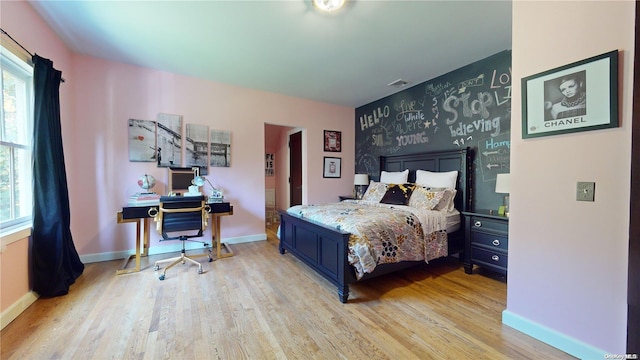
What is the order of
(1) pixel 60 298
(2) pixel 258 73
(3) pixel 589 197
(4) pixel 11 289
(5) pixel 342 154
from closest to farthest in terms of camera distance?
(3) pixel 589 197 → (4) pixel 11 289 → (1) pixel 60 298 → (2) pixel 258 73 → (5) pixel 342 154

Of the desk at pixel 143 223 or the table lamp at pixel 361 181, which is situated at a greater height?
the table lamp at pixel 361 181

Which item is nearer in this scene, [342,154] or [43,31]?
[43,31]

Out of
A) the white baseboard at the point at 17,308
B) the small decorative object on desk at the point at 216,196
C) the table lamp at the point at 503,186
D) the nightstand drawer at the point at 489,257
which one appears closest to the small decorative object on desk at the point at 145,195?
the small decorative object on desk at the point at 216,196

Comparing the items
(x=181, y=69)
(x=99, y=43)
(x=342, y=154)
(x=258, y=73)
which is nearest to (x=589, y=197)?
(x=258, y=73)

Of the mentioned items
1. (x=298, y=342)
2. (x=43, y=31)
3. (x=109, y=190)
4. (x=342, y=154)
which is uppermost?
(x=43, y=31)

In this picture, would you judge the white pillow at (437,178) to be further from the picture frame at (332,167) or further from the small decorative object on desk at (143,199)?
the small decorative object on desk at (143,199)

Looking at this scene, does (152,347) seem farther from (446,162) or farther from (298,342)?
(446,162)

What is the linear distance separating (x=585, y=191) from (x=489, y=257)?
1403mm

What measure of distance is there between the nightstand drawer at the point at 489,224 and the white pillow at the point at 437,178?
2.05 ft

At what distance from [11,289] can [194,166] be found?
6.93 feet

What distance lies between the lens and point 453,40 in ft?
8.62

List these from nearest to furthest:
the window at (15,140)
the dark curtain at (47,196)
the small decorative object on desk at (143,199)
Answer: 1. the window at (15,140)
2. the dark curtain at (47,196)
3. the small decorative object on desk at (143,199)

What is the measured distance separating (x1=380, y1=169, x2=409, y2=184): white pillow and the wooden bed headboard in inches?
5.8

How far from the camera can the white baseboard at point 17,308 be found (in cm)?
174
